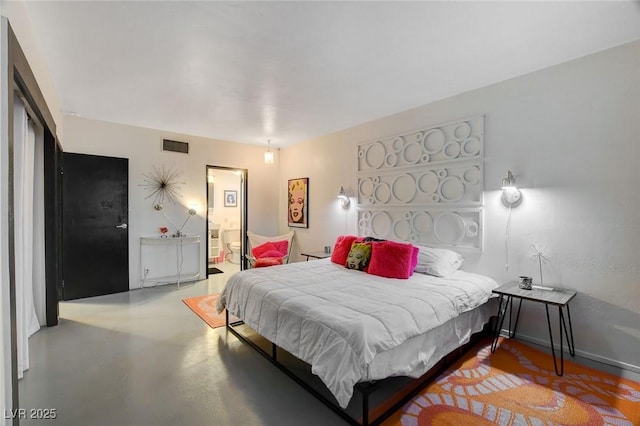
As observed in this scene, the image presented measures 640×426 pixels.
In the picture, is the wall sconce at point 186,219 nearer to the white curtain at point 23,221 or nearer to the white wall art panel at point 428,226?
the white curtain at point 23,221

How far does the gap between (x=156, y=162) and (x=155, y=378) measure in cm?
369

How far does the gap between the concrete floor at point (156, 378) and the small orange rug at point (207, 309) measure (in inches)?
4.7

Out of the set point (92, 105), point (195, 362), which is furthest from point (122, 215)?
point (195, 362)

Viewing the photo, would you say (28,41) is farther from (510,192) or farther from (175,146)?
(510,192)

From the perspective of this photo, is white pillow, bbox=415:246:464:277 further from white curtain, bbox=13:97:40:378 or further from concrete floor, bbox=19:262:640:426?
white curtain, bbox=13:97:40:378

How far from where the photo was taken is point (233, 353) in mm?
2643

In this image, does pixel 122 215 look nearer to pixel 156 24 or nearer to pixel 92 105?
pixel 92 105

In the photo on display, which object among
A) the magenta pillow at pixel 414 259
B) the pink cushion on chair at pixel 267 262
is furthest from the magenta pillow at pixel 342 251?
the pink cushion on chair at pixel 267 262

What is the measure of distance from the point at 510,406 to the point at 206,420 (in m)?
1.98

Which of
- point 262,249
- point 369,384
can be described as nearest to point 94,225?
Result: point 262,249

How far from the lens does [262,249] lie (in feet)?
17.2

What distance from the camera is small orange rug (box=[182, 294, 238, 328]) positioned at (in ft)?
11.1

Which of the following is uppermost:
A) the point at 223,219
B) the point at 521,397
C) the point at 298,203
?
the point at 298,203

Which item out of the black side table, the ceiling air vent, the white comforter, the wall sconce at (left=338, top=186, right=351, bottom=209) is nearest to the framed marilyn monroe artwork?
the wall sconce at (left=338, top=186, right=351, bottom=209)
